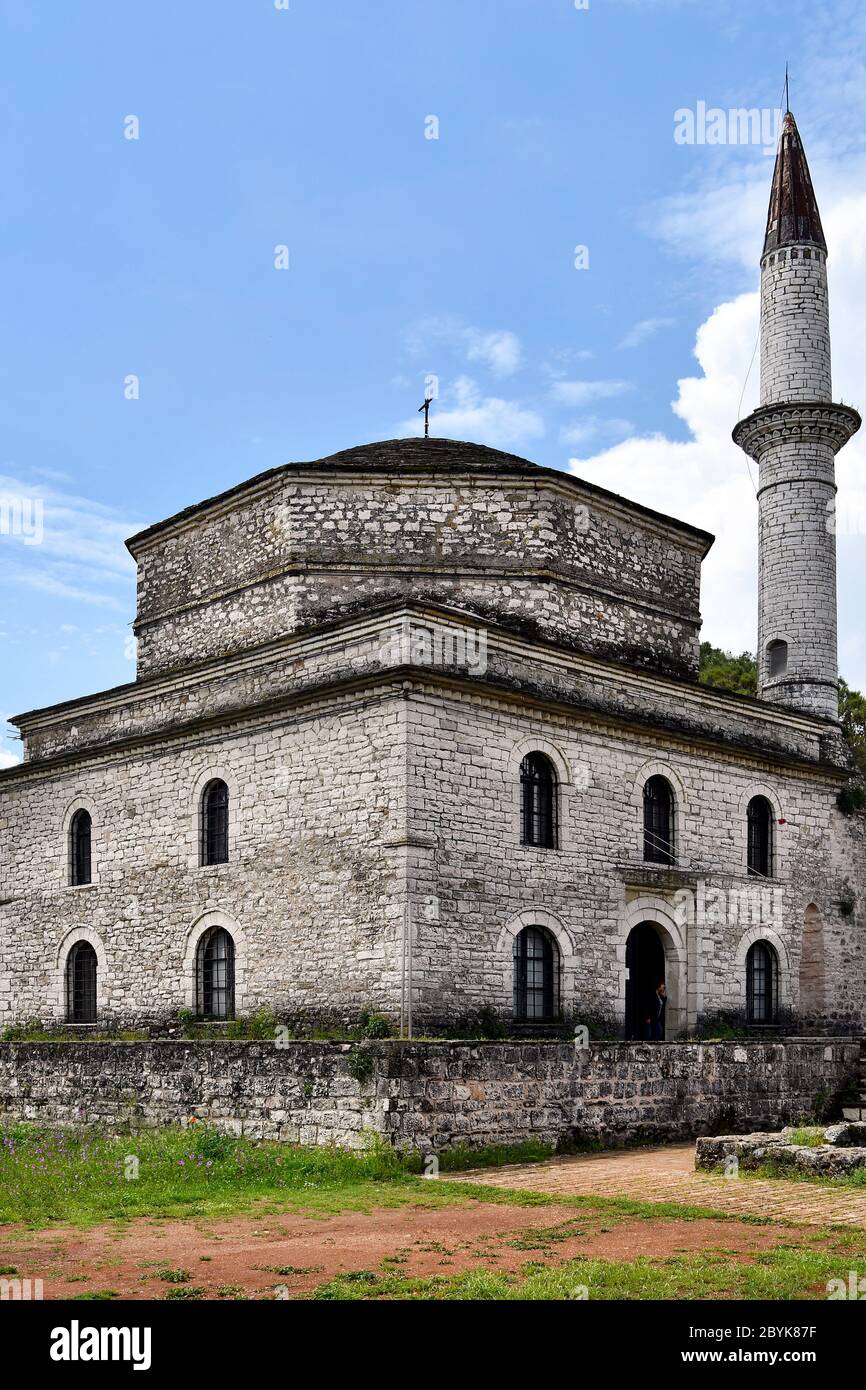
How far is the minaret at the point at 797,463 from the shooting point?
2408 centimetres

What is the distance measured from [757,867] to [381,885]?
760 centimetres

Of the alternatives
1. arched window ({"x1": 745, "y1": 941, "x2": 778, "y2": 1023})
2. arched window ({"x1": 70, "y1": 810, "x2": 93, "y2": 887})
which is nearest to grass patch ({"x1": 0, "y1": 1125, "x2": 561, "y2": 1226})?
arched window ({"x1": 70, "y1": 810, "x2": 93, "y2": 887})

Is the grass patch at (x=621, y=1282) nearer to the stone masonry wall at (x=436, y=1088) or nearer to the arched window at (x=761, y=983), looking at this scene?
the stone masonry wall at (x=436, y=1088)

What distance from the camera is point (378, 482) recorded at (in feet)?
65.7

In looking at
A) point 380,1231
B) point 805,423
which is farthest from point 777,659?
point 380,1231

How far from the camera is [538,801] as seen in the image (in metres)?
17.5

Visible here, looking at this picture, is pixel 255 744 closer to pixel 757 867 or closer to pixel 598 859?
pixel 598 859

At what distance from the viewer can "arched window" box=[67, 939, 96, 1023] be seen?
20.5 meters

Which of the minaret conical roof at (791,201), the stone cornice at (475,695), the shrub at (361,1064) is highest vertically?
the minaret conical roof at (791,201)

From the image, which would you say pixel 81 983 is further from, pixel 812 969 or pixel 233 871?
pixel 812 969

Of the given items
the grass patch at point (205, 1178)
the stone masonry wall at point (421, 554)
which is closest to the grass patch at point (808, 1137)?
the grass patch at point (205, 1178)

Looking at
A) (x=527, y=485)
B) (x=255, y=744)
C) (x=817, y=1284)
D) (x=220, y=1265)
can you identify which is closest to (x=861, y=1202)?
(x=817, y=1284)

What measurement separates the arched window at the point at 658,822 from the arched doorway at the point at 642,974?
100 cm

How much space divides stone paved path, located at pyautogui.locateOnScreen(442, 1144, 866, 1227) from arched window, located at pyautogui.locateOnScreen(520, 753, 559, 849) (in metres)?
4.36
